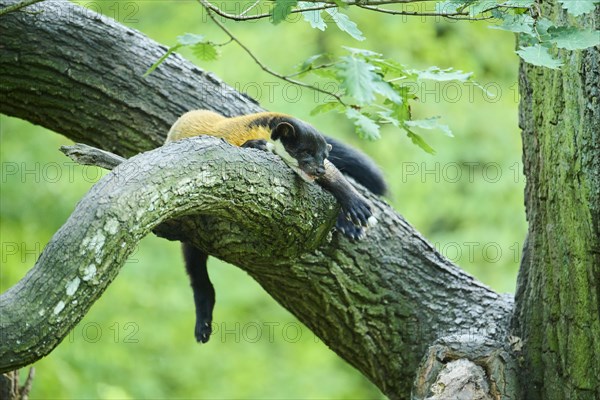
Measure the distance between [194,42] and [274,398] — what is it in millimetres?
6731

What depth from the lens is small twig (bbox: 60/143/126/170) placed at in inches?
119

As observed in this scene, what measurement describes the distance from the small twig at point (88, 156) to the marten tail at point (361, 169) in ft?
6.02

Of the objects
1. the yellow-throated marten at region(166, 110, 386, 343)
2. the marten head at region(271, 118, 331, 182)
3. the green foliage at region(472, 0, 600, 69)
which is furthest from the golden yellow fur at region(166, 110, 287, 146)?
the green foliage at region(472, 0, 600, 69)

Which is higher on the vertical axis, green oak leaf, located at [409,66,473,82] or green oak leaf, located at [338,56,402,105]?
green oak leaf, located at [409,66,473,82]

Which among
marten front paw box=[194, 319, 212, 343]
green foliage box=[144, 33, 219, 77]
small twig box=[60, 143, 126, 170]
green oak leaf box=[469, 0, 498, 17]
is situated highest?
green foliage box=[144, 33, 219, 77]

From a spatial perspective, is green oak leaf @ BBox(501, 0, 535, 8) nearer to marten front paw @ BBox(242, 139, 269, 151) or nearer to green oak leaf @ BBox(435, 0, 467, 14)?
green oak leaf @ BBox(435, 0, 467, 14)

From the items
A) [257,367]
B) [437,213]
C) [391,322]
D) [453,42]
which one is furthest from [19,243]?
[453,42]

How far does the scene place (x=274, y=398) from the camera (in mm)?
9062

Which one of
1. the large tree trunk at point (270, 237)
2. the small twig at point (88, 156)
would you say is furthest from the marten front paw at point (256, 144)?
the small twig at point (88, 156)

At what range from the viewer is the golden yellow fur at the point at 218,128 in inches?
165

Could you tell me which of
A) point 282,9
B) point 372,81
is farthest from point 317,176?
point 282,9

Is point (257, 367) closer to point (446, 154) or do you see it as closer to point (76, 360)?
point (76, 360)

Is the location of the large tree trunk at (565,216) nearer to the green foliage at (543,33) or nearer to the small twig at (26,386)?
the green foliage at (543,33)

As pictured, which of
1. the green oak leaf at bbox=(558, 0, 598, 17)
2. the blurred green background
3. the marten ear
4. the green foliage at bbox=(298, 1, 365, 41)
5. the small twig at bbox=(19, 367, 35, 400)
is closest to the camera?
the green oak leaf at bbox=(558, 0, 598, 17)
